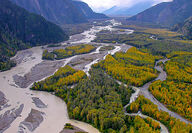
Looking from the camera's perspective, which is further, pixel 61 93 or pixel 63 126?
pixel 61 93

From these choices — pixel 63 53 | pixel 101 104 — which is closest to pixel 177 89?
pixel 101 104

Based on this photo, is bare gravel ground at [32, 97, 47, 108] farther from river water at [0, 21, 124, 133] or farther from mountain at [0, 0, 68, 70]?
mountain at [0, 0, 68, 70]

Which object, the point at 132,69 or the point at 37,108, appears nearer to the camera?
the point at 37,108

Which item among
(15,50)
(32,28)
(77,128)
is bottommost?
(77,128)

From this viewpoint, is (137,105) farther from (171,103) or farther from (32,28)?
(32,28)

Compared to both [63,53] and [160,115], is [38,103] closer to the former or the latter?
[160,115]

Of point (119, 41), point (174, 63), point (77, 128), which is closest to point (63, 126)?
point (77, 128)

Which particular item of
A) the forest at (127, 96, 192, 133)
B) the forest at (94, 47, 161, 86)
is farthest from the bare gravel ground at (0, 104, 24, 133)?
the forest at (94, 47, 161, 86)
